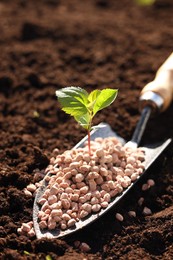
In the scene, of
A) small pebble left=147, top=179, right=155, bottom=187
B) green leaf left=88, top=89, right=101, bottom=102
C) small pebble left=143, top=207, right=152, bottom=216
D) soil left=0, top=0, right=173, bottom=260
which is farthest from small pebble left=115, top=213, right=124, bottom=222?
green leaf left=88, top=89, right=101, bottom=102

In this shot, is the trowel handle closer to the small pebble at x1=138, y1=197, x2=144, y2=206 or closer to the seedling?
the seedling

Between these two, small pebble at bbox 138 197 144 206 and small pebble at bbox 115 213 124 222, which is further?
small pebble at bbox 138 197 144 206

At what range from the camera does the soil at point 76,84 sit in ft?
7.48

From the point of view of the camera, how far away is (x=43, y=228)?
228cm

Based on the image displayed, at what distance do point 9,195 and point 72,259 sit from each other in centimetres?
48

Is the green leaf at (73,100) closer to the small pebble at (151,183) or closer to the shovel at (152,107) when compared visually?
the shovel at (152,107)

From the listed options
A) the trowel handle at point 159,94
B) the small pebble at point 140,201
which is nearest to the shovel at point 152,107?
the trowel handle at point 159,94

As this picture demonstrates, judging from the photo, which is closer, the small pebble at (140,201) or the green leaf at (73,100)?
the green leaf at (73,100)

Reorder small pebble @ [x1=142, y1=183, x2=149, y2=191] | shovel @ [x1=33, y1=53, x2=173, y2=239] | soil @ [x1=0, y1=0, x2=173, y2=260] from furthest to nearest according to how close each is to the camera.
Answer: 1. shovel @ [x1=33, y1=53, x2=173, y2=239]
2. small pebble @ [x1=142, y1=183, x2=149, y2=191]
3. soil @ [x1=0, y1=0, x2=173, y2=260]

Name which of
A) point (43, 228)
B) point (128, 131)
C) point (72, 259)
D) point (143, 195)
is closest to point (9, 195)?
point (43, 228)

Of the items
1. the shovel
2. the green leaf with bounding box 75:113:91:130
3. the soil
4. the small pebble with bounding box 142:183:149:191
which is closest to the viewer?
the soil

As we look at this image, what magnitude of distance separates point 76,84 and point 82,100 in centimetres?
90

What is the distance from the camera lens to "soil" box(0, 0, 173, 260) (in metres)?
2.28

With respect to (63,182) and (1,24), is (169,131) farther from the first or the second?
(1,24)
